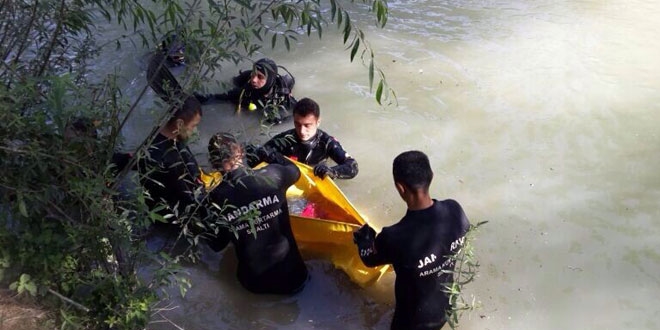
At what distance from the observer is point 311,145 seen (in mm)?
5086

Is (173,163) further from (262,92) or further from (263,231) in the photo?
(262,92)

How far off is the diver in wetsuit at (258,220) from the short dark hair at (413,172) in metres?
0.74

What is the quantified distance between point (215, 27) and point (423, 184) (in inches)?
53.4

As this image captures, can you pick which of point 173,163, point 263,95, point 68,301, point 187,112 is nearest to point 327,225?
point 173,163

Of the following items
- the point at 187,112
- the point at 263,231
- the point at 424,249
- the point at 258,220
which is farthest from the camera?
the point at 187,112

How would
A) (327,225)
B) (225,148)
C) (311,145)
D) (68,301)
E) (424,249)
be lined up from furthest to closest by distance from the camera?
(311,145) < (327,225) < (424,249) < (225,148) < (68,301)

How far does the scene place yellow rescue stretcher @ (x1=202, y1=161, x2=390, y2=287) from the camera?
14.0ft

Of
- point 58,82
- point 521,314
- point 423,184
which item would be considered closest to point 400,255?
point 423,184

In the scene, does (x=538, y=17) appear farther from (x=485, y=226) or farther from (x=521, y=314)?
(x=521, y=314)

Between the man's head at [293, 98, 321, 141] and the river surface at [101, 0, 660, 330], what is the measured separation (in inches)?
26.5

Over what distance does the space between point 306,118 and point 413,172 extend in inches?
69.7

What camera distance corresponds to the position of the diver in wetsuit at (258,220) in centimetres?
345

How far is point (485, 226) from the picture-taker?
16.3 ft

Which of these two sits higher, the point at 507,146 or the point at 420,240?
the point at 420,240
